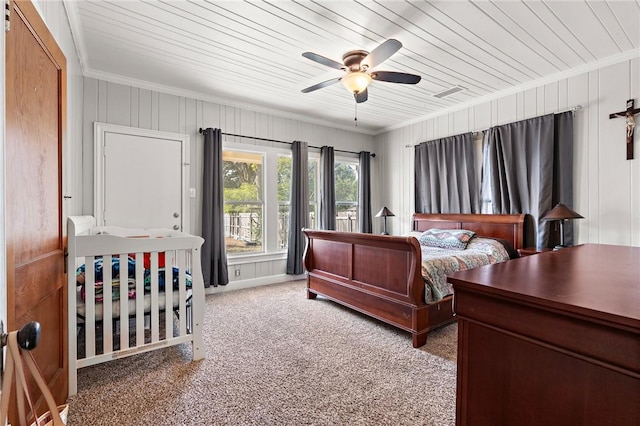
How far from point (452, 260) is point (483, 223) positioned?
1.44 meters

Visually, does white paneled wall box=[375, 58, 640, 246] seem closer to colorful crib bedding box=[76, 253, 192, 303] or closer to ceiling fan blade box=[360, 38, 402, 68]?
ceiling fan blade box=[360, 38, 402, 68]

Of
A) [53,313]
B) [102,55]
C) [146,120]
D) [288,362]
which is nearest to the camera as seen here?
[53,313]

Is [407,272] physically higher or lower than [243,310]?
higher

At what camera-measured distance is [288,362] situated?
7.45 ft

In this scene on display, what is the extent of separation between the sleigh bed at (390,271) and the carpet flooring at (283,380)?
7.8 inches

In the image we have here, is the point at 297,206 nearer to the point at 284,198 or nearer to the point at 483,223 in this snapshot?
the point at 284,198

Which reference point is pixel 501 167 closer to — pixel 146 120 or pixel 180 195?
pixel 180 195

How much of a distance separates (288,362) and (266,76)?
2939 millimetres

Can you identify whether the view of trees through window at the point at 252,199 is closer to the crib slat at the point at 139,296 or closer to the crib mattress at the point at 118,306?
the crib mattress at the point at 118,306

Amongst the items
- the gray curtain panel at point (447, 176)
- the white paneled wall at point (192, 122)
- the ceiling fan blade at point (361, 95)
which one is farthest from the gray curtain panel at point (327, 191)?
the ceiling fan blade at point (361, 95)

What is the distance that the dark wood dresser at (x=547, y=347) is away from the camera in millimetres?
693

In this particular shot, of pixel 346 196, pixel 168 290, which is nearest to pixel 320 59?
pixel 168 290

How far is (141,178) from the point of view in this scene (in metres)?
3.65

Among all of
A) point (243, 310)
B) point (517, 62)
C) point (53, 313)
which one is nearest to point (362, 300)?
point (243, 310)
